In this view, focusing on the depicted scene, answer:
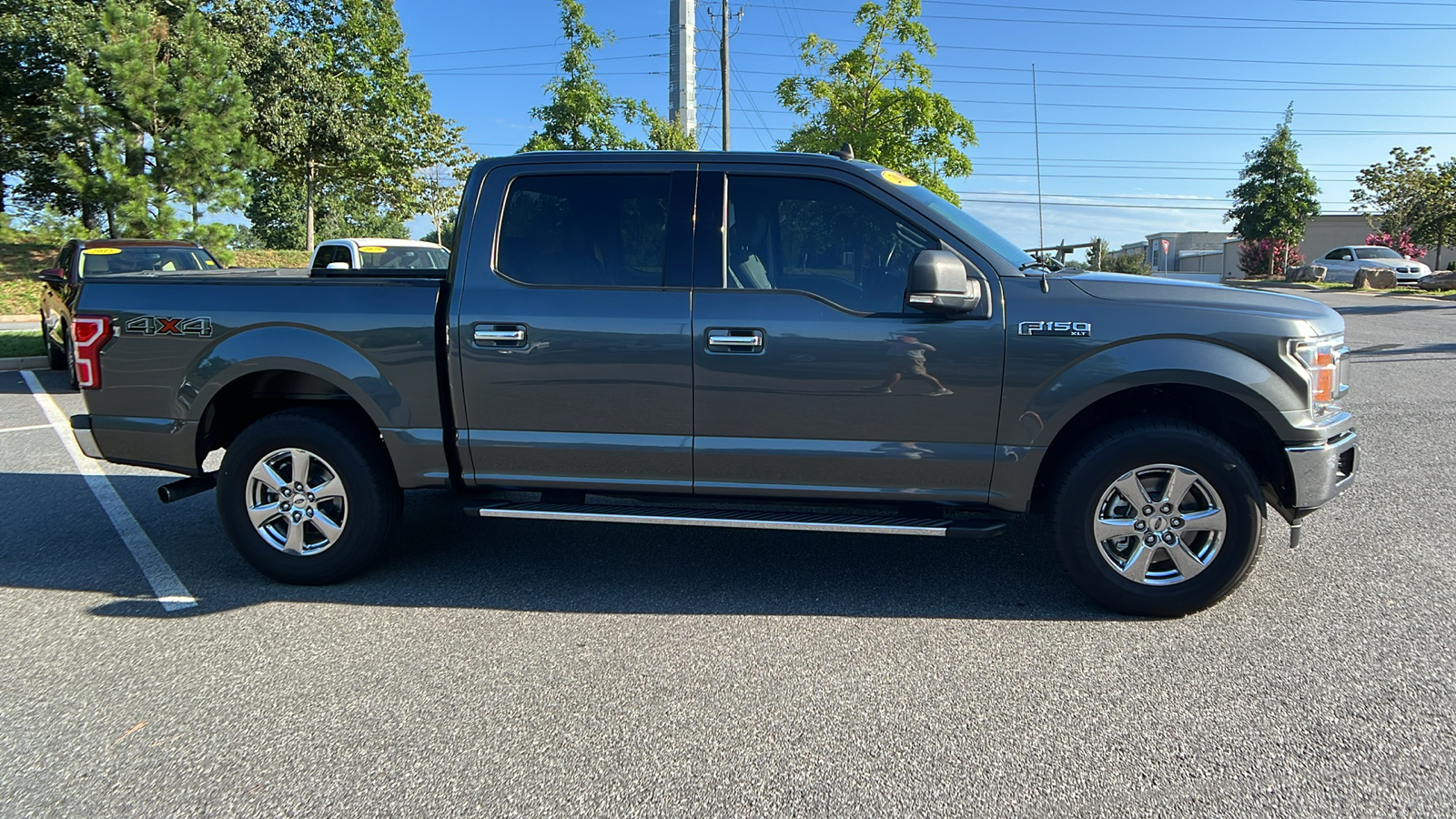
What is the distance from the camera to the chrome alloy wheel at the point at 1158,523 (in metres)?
3.86

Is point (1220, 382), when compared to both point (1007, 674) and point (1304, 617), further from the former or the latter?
point (1007, 674)

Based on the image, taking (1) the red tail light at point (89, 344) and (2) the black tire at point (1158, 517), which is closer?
(2) the black tire at point (1158, 517)

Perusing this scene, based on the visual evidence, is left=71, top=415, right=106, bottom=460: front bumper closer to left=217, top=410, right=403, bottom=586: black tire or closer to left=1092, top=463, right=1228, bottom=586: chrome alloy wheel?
left=217, top=410, right=403, bottom=586: black tire

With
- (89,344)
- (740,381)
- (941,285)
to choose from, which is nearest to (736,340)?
(740,381)

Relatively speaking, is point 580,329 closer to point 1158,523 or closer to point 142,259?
point 1158,523

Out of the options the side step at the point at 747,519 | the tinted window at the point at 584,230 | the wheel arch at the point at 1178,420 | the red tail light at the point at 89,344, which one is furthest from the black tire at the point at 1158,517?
the red tail light at the point at 89,344

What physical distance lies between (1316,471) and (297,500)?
4.60m

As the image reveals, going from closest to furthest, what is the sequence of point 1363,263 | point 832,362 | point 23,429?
1. point 832,362
2. point 23,429
3. point 1363,263

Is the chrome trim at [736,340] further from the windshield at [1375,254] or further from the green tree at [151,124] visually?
the windshield at [1375,254]

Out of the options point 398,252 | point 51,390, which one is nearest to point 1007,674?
point 398,252

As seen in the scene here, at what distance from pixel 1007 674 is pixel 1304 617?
59.8 inches

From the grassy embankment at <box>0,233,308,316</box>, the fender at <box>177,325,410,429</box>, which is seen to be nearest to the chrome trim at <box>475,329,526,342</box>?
the fender at <box>177,325,410,429</box>

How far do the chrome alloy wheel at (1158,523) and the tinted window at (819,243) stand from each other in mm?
1272

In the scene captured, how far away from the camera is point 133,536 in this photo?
5.24 metres
